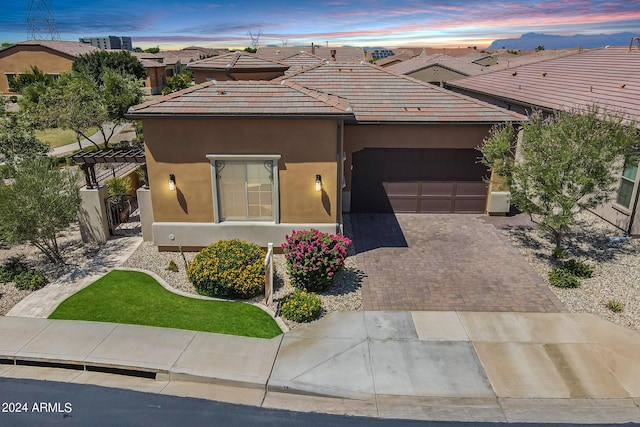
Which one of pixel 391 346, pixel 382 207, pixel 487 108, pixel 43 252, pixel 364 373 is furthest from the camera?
pixel 382 207

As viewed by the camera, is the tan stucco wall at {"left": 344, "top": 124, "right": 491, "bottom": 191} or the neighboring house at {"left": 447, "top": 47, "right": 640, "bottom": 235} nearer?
the neighboring house at {"left": 447, "top": 47, "right": 640, "bottom": 235}

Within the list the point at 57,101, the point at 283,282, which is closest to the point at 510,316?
the point at 283,282

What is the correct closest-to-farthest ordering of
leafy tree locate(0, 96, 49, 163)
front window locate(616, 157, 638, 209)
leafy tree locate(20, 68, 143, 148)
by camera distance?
front window locate(616, 157, 638, 209), leafy tree locate(0, 96, 49, 163), leafy tree locate(20, 68, 143, 148)

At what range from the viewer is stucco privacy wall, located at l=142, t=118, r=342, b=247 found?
484 inches

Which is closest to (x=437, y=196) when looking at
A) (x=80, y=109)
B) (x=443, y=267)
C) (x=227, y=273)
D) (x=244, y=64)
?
(x=443, y=267)

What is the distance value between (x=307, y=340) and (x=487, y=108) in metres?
10.8

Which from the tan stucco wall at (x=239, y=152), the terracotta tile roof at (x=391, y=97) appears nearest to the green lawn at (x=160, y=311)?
the tan stucco wall at (x=239, y=152)

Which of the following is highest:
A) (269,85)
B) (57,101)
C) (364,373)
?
(269,85)

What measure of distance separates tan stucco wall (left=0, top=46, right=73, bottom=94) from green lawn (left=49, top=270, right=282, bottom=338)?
198ft

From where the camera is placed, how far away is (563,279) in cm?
1148

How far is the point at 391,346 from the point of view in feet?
30.1

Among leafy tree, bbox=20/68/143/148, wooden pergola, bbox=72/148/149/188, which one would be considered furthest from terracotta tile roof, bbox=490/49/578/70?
leafy tree, bbox=20/68/143/148

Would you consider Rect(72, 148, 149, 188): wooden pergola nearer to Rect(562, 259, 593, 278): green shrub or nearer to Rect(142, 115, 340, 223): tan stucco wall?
Rect(142, 115, 340, 223): tan stucco wall

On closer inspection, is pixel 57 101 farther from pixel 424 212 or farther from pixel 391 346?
pixel 391 346
